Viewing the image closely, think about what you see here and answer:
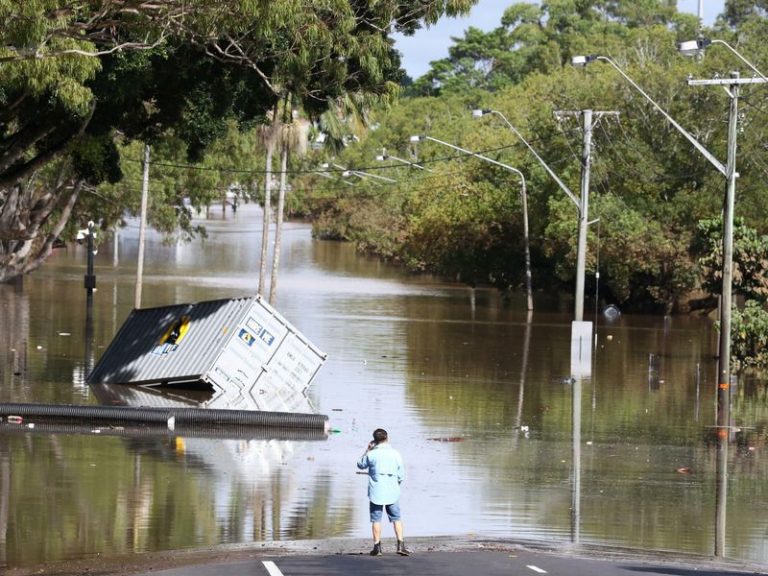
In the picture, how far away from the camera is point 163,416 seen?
1000 inches

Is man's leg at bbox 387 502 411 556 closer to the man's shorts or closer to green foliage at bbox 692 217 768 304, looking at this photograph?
the man's shorts

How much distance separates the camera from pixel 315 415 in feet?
85.1

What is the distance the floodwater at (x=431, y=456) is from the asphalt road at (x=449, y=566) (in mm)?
1692

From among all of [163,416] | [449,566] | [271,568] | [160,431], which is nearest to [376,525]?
[449,566]

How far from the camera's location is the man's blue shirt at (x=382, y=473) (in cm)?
1448

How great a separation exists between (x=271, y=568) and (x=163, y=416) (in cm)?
1211

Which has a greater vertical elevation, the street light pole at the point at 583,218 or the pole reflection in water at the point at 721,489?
the street light pole at the point at 583,218

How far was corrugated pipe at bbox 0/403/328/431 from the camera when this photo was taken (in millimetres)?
25281

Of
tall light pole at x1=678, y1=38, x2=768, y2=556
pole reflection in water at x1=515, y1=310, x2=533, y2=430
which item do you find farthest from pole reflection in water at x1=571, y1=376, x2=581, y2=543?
tall light pole at x1=678, y1=38, x2=768, y2=556

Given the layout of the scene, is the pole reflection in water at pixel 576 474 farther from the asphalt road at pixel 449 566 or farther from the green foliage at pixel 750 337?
the green foliage at pixel 750 337

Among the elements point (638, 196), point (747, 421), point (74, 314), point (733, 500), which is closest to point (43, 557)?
point (733, 500)

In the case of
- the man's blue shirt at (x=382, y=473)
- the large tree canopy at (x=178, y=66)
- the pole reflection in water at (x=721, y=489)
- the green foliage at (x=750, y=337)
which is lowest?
the pole reflection in water at (x=721, y=489)

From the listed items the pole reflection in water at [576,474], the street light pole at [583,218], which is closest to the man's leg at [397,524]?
the pole reflection in water at [576,474]

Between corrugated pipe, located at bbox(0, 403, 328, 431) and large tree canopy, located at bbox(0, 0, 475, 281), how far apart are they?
427 cm
